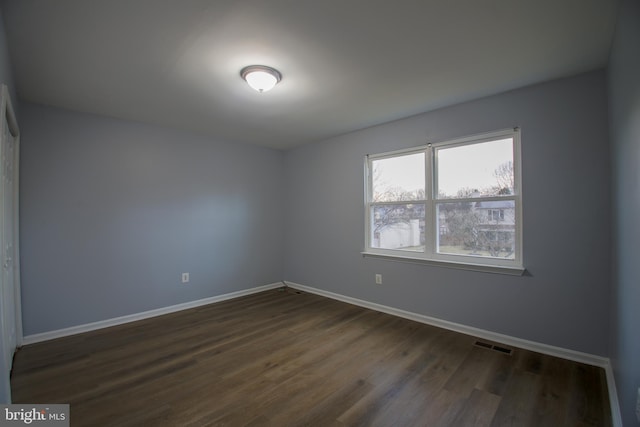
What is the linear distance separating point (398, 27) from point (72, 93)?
3046 millimetres

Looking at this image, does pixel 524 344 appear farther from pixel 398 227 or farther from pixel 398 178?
pixel 398 178

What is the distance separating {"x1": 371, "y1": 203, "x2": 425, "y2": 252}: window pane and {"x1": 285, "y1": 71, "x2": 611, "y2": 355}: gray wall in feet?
0.91

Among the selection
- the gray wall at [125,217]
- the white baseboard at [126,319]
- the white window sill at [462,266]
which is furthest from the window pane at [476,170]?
the white baseboard at [126,319]

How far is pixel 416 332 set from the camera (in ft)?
10.3

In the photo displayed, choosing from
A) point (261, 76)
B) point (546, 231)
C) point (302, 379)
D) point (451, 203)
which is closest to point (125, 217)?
point (261, 76)

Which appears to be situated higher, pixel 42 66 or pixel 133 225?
pixel 42 66

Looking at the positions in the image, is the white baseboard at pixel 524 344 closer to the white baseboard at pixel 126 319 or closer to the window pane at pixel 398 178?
the window pane at pixel 398 178

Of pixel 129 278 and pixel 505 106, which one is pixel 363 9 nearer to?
pixel 505 106

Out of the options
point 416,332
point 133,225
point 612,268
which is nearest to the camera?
point 612,268

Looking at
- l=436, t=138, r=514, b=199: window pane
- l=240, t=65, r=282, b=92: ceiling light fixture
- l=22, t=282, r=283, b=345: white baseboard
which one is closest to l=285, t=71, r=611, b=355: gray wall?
l=436, t=138, r=514, b=199: window pane

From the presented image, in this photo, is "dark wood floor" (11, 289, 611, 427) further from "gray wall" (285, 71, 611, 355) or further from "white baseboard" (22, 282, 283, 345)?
"gray wall" (285, 71, 611, 355)

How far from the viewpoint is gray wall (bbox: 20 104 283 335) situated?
119 inches

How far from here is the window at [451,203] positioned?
2883mm

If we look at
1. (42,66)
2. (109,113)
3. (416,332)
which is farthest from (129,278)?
(416,332)
